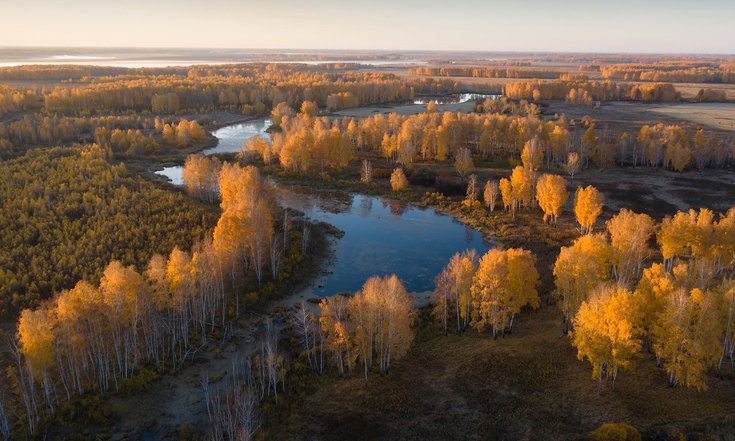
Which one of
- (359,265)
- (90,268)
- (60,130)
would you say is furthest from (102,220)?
(60,130)

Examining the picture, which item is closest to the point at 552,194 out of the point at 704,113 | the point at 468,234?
the point at 468,234

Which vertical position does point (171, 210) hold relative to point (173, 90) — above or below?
below

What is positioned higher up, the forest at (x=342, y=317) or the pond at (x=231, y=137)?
the pond at (x=231, y=137)

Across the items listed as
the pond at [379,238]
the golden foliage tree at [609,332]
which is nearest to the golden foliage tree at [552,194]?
the pond at [379,238]

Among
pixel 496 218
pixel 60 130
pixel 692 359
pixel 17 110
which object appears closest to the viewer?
pixel 692 359

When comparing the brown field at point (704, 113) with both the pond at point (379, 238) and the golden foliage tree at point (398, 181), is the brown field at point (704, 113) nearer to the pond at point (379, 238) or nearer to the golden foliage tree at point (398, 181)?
the golden foliage tree at point (398, 181)

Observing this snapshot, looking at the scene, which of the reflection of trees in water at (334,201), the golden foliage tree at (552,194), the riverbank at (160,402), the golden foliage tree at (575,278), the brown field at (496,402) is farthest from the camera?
the reflection of trees in water at (334,201)

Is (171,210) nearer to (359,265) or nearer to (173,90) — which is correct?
(359,265)
